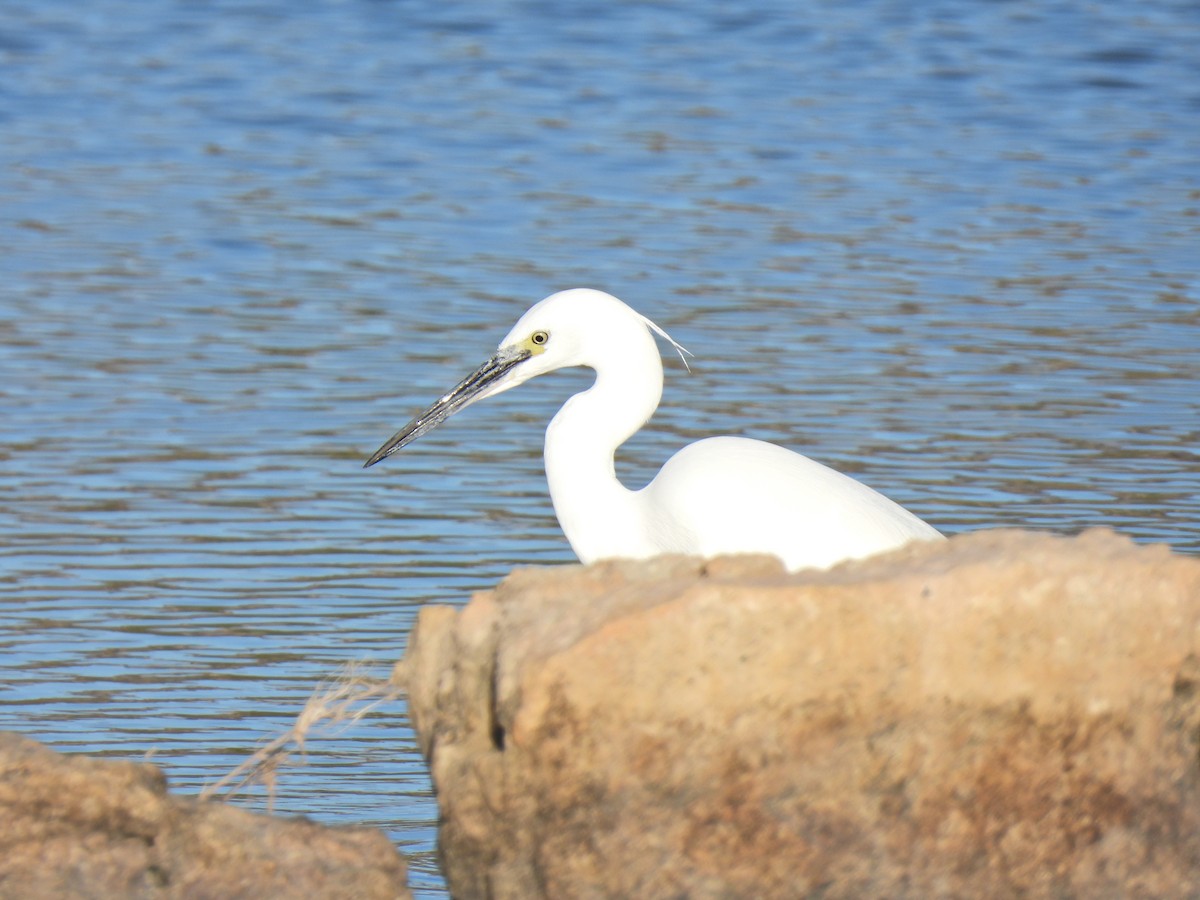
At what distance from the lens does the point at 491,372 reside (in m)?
5.58

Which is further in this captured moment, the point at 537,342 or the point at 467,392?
the point at 467,392

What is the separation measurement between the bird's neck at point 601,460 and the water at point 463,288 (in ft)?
2.23

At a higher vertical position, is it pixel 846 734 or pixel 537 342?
pixel 846 734

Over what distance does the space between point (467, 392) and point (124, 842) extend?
214 centimetres

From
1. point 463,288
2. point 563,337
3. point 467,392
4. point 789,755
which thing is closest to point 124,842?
point 789,755

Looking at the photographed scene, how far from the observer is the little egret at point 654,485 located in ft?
16.8

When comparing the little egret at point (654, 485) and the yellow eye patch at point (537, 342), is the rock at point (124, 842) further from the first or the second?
the yellow eye patch at point (537, 342)

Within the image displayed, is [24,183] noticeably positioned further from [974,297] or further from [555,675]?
[555,675]

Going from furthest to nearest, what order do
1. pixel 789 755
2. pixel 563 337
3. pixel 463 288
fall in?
pixel 463 288
pixel 563 337
pixel 789 755

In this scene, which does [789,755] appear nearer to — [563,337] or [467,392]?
[563,337]

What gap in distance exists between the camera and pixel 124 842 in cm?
375

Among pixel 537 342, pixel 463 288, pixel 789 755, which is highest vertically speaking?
pixel 789 755

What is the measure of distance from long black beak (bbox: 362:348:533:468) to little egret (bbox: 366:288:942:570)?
1 cm

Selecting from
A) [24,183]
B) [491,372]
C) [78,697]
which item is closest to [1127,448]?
[491,372]
